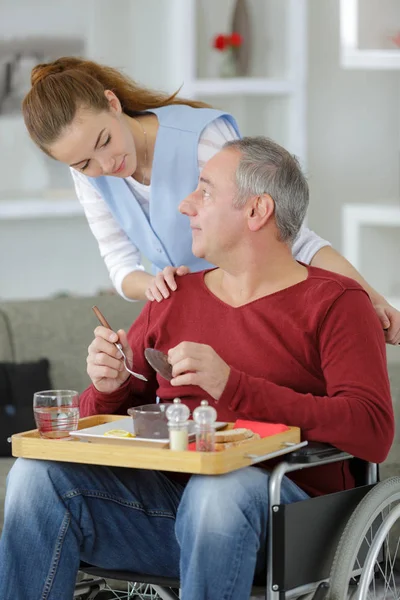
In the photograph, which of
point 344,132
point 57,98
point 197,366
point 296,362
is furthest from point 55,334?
point 344,132

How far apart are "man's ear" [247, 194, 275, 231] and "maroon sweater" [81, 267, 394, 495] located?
147 millimetres

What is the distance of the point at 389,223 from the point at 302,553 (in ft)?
8.64

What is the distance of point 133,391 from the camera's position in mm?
2301

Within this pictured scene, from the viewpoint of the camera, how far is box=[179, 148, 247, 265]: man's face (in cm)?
217

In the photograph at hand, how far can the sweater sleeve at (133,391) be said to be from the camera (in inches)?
86.4

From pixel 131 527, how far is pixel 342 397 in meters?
0.47

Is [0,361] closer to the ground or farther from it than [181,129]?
closer to the ground

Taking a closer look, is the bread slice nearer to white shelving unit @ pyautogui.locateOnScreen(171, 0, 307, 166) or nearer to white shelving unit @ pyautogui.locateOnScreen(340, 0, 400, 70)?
white shelving unit @ pyautogui.locateOnScreen(171, 0, 307, 166)

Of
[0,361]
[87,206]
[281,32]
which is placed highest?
[281,32]

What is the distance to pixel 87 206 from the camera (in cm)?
276

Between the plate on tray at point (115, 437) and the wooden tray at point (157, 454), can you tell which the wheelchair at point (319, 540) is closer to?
the wooden tray at point (157, 454)

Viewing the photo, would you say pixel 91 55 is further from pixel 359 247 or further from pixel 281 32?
pixel 359 247

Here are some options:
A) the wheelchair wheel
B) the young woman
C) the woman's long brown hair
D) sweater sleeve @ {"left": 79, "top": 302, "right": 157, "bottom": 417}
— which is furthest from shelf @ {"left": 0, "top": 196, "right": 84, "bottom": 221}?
the wheelchair wheel

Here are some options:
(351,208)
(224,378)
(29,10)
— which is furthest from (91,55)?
(224,378)
